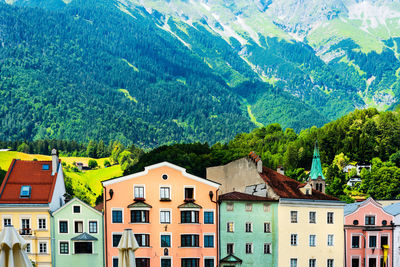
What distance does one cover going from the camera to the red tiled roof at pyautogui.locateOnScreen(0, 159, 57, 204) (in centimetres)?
7862

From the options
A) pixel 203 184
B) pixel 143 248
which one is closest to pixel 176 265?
pixel 143 248

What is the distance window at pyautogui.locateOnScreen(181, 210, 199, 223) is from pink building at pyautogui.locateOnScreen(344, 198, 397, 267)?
18742 mm

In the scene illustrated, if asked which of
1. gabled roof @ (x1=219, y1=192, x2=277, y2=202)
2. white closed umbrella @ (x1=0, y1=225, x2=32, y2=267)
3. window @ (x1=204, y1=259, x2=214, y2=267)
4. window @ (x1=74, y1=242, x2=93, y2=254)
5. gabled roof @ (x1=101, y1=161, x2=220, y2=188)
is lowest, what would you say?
window @ (x1=204, y1=259, x2=214, y2=267)

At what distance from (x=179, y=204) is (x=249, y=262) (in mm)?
10365

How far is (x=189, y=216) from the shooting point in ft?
264

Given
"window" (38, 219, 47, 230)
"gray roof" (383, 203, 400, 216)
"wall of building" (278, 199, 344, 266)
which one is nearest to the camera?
"window" (38, 219, 47, 230)

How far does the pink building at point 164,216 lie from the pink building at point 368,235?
56.6ft

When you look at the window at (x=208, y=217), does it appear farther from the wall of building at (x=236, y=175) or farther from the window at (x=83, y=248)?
the window at (x=83, y=248)

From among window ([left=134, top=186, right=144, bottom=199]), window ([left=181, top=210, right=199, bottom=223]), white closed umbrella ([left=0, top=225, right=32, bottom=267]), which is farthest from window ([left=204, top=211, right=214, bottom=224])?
white closed umbrella ([left=0, top=225, right=32, bottom=267])

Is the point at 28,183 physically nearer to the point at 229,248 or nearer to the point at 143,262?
the point at 143,262

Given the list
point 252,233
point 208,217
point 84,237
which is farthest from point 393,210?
point 84,237

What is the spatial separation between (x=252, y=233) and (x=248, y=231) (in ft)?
1.68

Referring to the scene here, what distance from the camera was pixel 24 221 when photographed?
256ft

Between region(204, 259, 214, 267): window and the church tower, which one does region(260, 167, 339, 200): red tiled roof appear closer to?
region(204, 259, 214, 267): window
